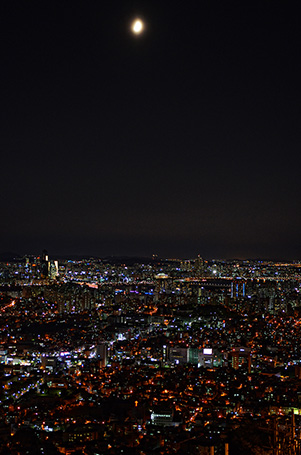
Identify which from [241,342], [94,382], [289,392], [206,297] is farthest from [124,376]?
[206,297]

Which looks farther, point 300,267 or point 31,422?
point 300,267

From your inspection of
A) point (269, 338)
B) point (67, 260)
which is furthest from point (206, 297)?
point (67, 260)

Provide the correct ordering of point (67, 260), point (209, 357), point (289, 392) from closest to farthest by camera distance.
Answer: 1. point (289, 392)
2. point (209, 357)
3. point (67, 260)

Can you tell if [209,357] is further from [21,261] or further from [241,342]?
Result: [21,261]

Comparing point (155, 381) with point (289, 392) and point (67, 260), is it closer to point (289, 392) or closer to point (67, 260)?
point (289, 392)

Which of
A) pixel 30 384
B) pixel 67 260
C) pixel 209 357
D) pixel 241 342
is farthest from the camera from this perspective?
pixel 67 260

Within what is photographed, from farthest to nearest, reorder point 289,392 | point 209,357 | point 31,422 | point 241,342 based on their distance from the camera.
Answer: point 241,342, point 209,357, point 289,392, point 31,422
